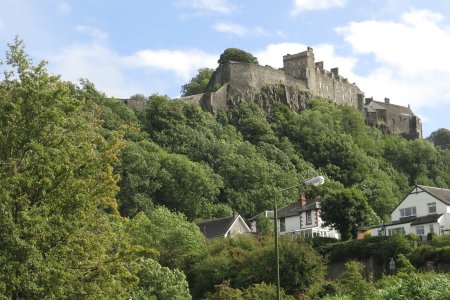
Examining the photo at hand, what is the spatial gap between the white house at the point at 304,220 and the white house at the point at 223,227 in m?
3.66

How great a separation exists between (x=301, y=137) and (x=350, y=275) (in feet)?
268

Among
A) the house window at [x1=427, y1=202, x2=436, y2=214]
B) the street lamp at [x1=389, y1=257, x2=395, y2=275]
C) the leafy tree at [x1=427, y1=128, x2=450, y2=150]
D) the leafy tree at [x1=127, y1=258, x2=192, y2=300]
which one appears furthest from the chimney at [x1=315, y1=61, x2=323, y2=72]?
the leafy tree at [x1=127, y1=258, x2=192, y2=300]

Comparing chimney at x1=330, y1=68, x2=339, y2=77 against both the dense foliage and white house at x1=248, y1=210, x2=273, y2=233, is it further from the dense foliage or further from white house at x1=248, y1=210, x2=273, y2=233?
white house at x1=248, y1=210, x2=273, y2=233

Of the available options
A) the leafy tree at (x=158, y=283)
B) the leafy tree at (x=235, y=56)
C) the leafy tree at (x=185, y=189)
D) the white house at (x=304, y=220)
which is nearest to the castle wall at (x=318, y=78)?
the leafy tree at (x=235, y=56)

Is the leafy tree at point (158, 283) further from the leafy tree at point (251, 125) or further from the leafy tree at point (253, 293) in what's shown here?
the leafy tree at point (251, 125)

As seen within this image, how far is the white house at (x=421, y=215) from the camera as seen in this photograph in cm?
6281

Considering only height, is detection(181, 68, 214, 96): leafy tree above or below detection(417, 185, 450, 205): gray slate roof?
above

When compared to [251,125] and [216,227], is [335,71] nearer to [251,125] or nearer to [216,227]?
[251,125]

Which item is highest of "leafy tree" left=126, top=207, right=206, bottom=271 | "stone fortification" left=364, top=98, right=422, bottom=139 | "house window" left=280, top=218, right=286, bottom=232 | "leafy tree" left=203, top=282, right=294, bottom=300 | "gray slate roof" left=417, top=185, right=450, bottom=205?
"stone fortification" left=364, top=98, right=422, bottom=139

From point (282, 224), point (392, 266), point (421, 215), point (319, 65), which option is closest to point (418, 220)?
point (421, 215)

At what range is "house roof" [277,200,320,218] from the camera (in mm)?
78438

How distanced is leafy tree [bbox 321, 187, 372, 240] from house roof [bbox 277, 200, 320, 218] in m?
13.2

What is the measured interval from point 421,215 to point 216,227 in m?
20.9

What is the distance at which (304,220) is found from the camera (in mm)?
78812
